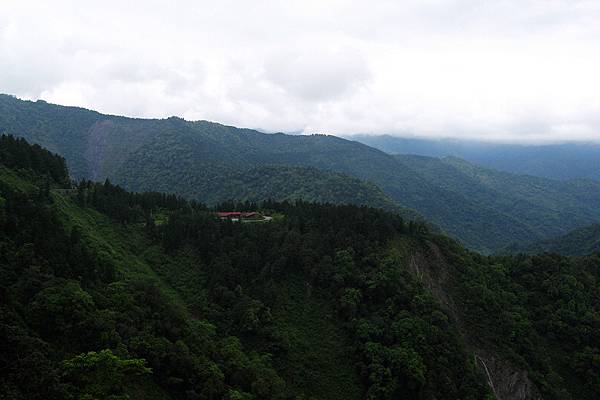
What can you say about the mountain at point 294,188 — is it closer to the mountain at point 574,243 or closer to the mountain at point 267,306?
the mountain at point 574,243

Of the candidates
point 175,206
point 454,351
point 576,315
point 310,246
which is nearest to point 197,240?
point 310,246

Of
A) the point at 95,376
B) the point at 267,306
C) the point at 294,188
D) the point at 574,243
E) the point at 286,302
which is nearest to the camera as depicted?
the point at 95,376

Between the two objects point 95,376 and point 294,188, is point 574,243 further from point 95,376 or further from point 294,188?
point 95,376

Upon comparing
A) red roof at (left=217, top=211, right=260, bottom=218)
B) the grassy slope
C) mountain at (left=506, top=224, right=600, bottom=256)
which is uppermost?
red roof at (left=217, top=211, right=260, bottom=218)

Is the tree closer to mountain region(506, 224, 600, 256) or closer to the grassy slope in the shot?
the grassy slope

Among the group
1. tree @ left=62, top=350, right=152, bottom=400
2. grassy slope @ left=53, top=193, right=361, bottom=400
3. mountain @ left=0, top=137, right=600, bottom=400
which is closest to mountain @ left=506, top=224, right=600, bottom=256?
mountain @ left=0, top=137, right=600, bottom=400

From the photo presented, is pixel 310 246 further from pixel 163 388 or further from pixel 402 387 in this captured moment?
pixel 163 388

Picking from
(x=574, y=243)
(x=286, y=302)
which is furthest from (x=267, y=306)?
(x=574, y=243)

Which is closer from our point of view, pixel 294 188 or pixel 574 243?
pixel 574 243

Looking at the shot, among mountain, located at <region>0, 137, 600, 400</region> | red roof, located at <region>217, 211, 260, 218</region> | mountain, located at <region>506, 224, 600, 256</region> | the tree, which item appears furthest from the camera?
mountain, located at <region>506, 224, 600, 256</region>
